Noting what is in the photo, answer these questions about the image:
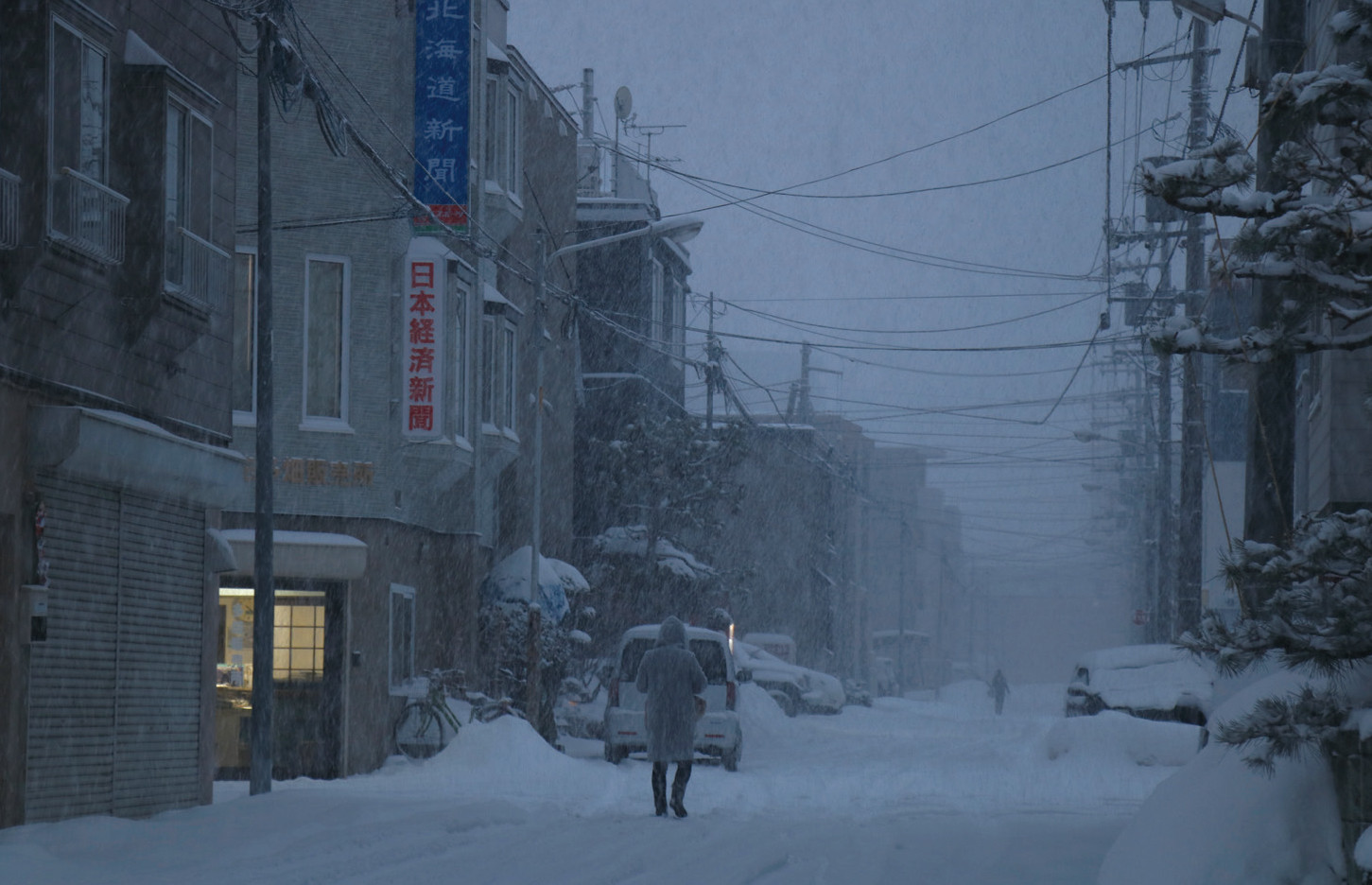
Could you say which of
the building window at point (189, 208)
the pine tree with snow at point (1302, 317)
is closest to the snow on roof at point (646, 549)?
the building window at point (189, 208)

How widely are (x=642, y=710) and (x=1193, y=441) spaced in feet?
35.3

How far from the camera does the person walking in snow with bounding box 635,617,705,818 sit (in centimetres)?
1513

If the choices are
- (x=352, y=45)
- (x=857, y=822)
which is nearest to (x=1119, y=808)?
(x=857, y=822)

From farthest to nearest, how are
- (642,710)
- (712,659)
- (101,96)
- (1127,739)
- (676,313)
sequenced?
(676,313) < (712,659) < (642,710) < (1127,739) < (101,96)

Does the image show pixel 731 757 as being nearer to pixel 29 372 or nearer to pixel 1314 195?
pixel 29 372

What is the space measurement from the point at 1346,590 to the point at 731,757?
53.3 ft

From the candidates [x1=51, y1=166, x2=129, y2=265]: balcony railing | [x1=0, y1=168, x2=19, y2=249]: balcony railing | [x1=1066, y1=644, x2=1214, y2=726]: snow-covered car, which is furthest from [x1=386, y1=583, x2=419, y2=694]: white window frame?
[x1=0, y1=168, x2=19, y2=249]: balcony railing

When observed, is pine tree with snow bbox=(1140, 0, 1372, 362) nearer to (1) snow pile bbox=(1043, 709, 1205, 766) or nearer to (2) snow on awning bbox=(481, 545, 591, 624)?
(1) snow pile bbox=(1043, 709, 1205, 766)

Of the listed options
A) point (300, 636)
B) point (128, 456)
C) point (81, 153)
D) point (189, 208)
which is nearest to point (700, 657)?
point (300, 636)

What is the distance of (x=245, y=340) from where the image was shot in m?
21.0

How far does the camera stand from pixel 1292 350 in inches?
308

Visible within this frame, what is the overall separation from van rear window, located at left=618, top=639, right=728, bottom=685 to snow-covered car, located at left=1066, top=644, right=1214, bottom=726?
5.82 metres

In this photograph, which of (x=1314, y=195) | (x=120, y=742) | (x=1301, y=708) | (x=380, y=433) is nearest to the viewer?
(x=1301, y=708)

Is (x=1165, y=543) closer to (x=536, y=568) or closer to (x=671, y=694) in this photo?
(x=536, y=568)
